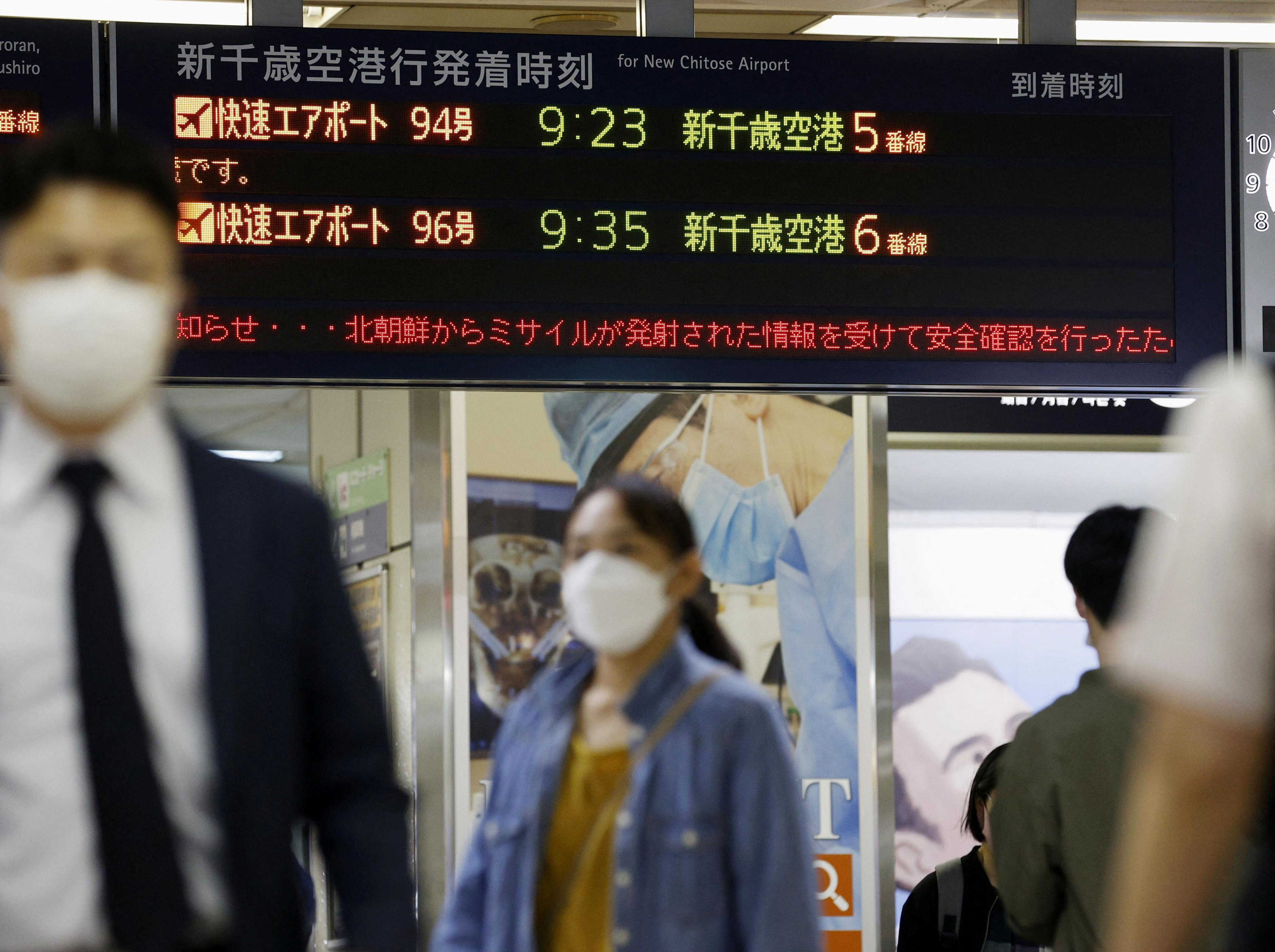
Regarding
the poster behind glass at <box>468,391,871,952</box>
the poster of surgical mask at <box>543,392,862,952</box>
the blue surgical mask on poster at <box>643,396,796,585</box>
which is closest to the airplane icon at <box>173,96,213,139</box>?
the poster behind glass at <box>468,391,871,952</box>

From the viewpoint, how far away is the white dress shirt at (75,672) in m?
1.62

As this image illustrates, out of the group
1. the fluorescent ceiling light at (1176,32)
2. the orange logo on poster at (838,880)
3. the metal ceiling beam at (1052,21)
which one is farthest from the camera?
the fluorescent ceiling light at (1176,32)

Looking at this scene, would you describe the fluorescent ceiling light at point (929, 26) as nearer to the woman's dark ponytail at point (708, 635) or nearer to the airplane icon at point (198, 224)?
the airplane icon at point (198, 224)

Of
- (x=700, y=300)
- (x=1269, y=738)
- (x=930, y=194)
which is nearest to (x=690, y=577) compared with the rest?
(x=1269, y=738)

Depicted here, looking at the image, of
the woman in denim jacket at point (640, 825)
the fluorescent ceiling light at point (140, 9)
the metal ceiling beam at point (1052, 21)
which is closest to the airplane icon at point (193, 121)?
the fluorescent ceiling light at point (140, 9)

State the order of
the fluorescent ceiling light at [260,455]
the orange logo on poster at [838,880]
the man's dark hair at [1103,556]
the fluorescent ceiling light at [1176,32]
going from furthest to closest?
the fluorescent ceiling light at [260,455], the fluorescent ceiling light at [1176,32], the orange logo on poster at [838,880], the man's dark hair at [1103,556]

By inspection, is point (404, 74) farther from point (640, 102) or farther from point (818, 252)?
point (818, 252)

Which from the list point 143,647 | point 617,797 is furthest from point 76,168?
point 617,797

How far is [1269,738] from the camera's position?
140cm

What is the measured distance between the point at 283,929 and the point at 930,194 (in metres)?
3.44

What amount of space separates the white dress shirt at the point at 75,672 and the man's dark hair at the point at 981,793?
3.38 metres

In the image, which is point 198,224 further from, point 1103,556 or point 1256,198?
point 1256,198

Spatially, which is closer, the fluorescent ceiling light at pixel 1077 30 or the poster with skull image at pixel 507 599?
the poster with skull image at pixel 507 599

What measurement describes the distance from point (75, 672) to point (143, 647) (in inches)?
2.5
